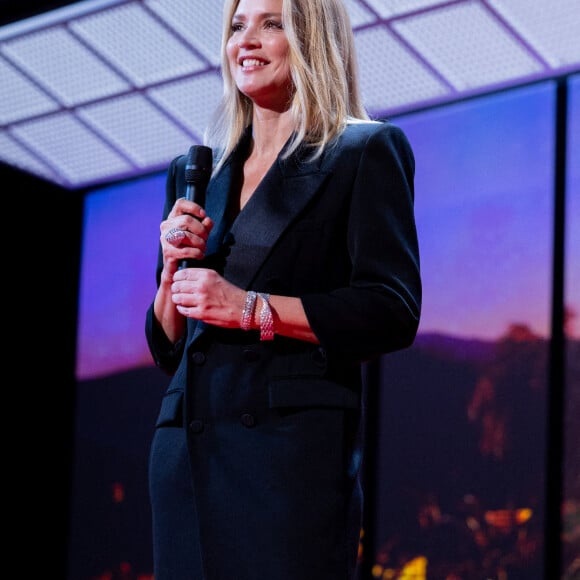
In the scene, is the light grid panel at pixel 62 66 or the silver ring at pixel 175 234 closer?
the silver ring at pixel 175 234

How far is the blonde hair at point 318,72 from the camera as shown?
68.0 inches

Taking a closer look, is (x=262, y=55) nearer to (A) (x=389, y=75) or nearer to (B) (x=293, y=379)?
(B) (x=293, y=379)

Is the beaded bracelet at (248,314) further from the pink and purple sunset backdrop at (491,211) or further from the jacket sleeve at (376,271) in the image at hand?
the pink and purple sunset backdrop at (491,211)

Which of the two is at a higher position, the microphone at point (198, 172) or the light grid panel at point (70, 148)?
the light grid panel at point (70, 148)

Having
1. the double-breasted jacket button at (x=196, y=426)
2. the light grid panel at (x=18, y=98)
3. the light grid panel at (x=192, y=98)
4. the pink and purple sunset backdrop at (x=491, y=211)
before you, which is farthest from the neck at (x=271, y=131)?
the light grid panel at (x=18, y=98)

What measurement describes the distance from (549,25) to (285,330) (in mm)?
3268

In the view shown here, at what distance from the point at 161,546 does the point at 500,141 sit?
346 cm

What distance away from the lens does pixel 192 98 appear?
519 cm

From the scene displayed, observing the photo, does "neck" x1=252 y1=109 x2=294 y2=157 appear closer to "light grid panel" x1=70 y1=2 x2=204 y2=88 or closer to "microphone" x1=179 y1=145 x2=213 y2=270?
"microphone" x1=179 y1=145 x2=213 y2=270

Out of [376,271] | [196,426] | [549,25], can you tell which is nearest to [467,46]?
[549,25]

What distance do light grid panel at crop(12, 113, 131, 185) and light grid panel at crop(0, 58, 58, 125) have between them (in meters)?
0.07

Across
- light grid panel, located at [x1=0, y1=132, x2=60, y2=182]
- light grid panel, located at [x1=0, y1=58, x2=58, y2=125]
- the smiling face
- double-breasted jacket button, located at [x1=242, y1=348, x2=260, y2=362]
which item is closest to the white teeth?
the smiling face

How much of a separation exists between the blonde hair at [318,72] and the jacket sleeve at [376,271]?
102mm

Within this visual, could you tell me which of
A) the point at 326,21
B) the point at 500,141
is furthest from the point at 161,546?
the point at 500,141
